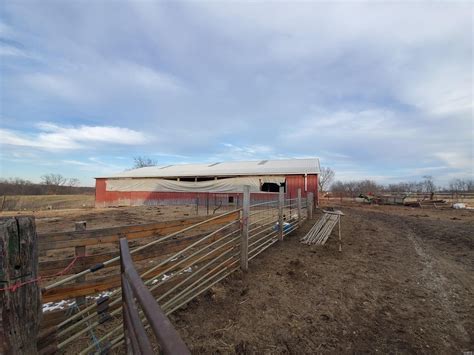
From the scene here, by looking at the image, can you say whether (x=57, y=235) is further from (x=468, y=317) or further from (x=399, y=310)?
(x=468, y=317)

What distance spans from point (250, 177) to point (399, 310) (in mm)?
15392

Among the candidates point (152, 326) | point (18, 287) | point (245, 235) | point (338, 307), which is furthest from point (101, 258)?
point (338, 307)

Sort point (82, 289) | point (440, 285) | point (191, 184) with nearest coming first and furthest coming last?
point (82, 289) → point (440, 285) → point (191, 184)

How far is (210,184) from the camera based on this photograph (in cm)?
1988

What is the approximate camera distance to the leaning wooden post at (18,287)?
50.9 inches

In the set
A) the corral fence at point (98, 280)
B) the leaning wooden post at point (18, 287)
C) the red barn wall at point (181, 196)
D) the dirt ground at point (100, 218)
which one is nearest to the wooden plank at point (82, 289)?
the corral fence at point (98, 280)

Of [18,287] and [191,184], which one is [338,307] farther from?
[191,184]

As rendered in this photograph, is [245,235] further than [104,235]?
Yes

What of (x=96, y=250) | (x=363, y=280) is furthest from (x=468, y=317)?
(x=96, y=250)

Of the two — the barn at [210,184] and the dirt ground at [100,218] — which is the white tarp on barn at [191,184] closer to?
the barn at [210,184]

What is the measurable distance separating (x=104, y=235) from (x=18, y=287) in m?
1.39

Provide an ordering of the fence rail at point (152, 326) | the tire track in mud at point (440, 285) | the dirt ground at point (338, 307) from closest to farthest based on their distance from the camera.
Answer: the fence rail at point (152, 326) < the dirt ground at point (338, 307) < the tire track in mud at point (440, 285)

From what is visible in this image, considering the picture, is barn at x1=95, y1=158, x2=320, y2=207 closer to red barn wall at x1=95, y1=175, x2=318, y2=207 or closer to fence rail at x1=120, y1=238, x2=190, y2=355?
red barn wall at x1=95, y1=175, x2=318, y2=207

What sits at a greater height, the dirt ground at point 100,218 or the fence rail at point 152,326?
the fence rail at point 152,326
